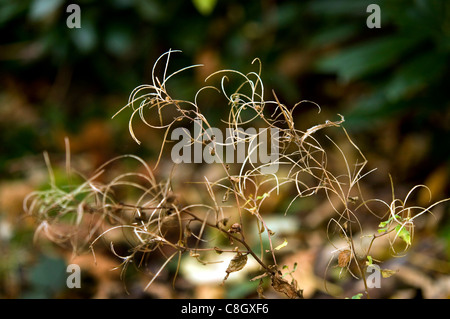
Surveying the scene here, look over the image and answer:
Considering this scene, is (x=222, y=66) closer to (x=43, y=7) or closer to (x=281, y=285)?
(x=43, y=7)

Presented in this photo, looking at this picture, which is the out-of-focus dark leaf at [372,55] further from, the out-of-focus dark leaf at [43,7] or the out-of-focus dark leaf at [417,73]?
the out-of-focus dark leaf at [43,7]

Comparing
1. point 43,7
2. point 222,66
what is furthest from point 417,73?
point 43,7

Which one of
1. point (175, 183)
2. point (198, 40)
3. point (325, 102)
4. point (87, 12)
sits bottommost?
point (175, 183)

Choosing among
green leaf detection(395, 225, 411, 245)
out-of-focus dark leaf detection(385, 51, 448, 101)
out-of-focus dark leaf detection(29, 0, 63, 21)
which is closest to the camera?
green leaf detection(395, 225, 411, 245)

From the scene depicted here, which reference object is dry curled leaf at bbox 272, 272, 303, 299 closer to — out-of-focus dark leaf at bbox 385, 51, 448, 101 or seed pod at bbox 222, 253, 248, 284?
seed pod at bbox 222, 253, 248, 284

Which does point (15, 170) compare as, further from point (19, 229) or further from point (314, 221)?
point (314, 221)

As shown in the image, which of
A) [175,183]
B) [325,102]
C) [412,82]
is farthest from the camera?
[325,102]

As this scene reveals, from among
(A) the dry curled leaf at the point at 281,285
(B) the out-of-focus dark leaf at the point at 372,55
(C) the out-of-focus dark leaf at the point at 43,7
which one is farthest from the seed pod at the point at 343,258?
(C) the out-of-focus dark leaf at the point at 43,7

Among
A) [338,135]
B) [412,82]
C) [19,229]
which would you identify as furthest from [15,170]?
[412,82]

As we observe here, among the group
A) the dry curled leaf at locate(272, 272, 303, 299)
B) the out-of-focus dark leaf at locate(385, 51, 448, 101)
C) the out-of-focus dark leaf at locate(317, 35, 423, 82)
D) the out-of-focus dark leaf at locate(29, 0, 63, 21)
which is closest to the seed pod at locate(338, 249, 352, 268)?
the dry curled leaf at locate(272, 272, 303, 299)
